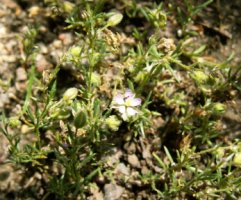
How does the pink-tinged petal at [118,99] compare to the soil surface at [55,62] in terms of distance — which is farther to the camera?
the soil surface at [55,62]

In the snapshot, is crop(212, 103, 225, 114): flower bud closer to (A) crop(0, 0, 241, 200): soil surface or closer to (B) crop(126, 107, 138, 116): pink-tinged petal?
(A) crop(0, 0, 241, 200): soil surface

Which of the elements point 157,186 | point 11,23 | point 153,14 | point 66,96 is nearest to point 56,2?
point 11,23

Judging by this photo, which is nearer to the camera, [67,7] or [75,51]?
[75,51]

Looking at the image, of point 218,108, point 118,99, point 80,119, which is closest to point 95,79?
point 118,99

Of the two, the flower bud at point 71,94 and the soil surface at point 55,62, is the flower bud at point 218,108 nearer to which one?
the soil surface at point 55,62

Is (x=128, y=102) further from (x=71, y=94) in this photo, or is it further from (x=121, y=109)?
(x=71, y=94)

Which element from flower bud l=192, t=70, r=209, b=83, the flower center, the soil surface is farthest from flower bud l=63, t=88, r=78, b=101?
flower bud l=192, t=70, r=209, b=83

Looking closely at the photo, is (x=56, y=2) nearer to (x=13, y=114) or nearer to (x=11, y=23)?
(x=11, y=23)

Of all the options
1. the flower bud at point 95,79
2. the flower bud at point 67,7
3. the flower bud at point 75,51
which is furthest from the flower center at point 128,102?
the flower bud at point 67,7

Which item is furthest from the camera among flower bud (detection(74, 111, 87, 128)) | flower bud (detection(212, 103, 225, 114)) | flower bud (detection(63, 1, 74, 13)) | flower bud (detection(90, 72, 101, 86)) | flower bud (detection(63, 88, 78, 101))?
flower bud (detection(63, 1, 74, 13))
